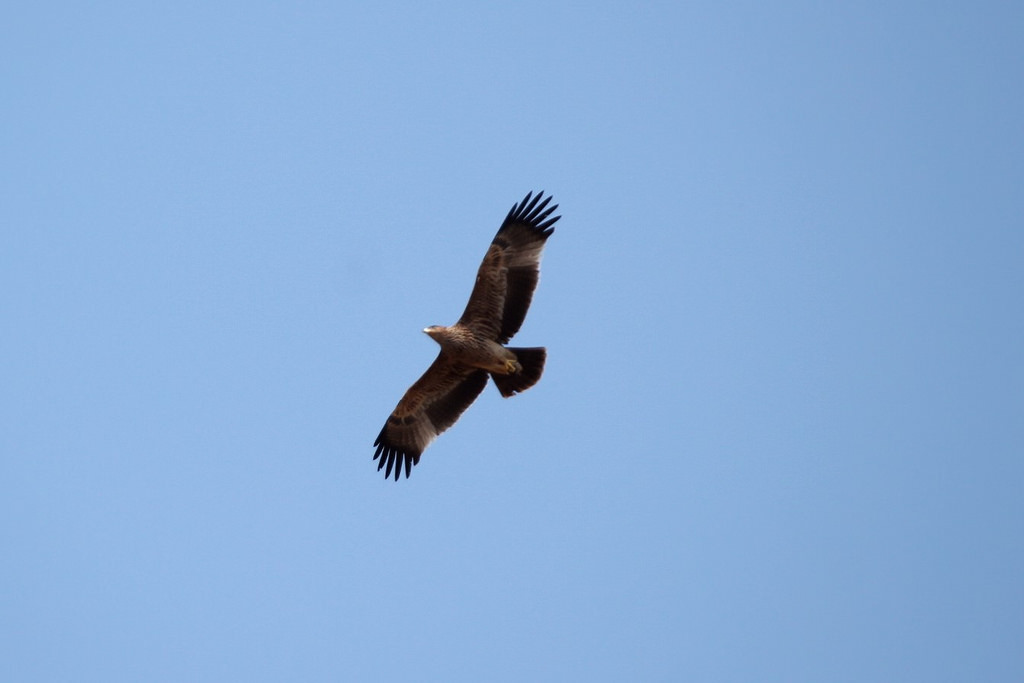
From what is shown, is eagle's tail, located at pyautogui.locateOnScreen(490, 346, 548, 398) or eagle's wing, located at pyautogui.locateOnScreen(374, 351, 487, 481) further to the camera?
eagle's wing, located at pyautogui.locateOnScreen(374, 351, 487, 481)

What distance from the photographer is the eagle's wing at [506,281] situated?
14.8 metres

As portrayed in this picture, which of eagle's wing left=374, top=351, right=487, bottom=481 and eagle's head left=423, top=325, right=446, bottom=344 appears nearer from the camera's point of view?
eagle's head left=423, top=325, right=446, bottom=344

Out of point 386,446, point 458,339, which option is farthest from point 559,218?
point 386,446

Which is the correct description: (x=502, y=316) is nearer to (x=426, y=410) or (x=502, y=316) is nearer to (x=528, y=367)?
(x=528, y=367)

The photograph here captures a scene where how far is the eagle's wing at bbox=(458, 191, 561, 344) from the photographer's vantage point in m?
14.8

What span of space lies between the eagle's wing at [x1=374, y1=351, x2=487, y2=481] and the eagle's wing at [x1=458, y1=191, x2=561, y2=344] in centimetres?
65

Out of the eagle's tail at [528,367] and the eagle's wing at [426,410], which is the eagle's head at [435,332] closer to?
the eagle's wing at [426,410]

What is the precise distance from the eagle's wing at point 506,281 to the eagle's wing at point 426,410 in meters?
0.65

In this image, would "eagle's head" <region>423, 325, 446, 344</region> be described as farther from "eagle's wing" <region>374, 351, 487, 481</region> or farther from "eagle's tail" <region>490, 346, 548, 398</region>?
"eagle's tail" <region>490, 346, 548, 398</region>

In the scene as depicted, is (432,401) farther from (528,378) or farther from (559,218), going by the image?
(559,218)

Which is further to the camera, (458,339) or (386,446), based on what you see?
(386,446)

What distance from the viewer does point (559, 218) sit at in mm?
15180

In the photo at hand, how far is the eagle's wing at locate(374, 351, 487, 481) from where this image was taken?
1539 centimetres

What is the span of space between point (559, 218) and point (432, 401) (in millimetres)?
2786
